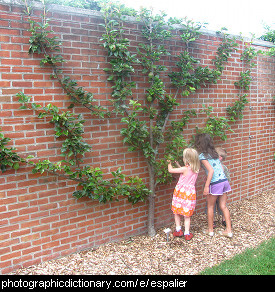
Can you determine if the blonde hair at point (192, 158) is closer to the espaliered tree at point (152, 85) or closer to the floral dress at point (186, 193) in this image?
the floral dress at point (186, 193)

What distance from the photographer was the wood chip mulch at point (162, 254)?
332 centimetres

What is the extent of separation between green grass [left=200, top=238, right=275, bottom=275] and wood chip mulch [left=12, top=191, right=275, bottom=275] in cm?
12

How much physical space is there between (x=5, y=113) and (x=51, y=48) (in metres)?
0.86

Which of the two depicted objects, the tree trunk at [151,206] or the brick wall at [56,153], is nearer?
the brick wall at [56,153]

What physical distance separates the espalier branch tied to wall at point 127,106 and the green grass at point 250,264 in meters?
1.14

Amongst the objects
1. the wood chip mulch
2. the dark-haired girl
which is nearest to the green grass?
the wood chip mulch

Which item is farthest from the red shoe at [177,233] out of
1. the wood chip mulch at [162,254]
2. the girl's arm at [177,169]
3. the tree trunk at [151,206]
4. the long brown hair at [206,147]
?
the long brown hair at [206,147]

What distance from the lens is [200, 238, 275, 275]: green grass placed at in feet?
10.8

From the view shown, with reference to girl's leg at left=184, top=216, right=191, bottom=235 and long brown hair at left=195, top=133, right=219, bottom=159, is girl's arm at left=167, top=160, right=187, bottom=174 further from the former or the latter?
girl's leg at left=184, top=216, right=191, bottom=235

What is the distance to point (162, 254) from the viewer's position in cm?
370

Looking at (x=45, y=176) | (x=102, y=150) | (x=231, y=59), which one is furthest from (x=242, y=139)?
(x=45, y=176)

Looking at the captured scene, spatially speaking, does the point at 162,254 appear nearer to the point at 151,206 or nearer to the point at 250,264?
the point at 151,206

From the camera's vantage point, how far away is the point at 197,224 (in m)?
4.66

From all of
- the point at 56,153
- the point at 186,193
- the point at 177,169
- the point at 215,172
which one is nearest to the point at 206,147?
the point at 215,172
